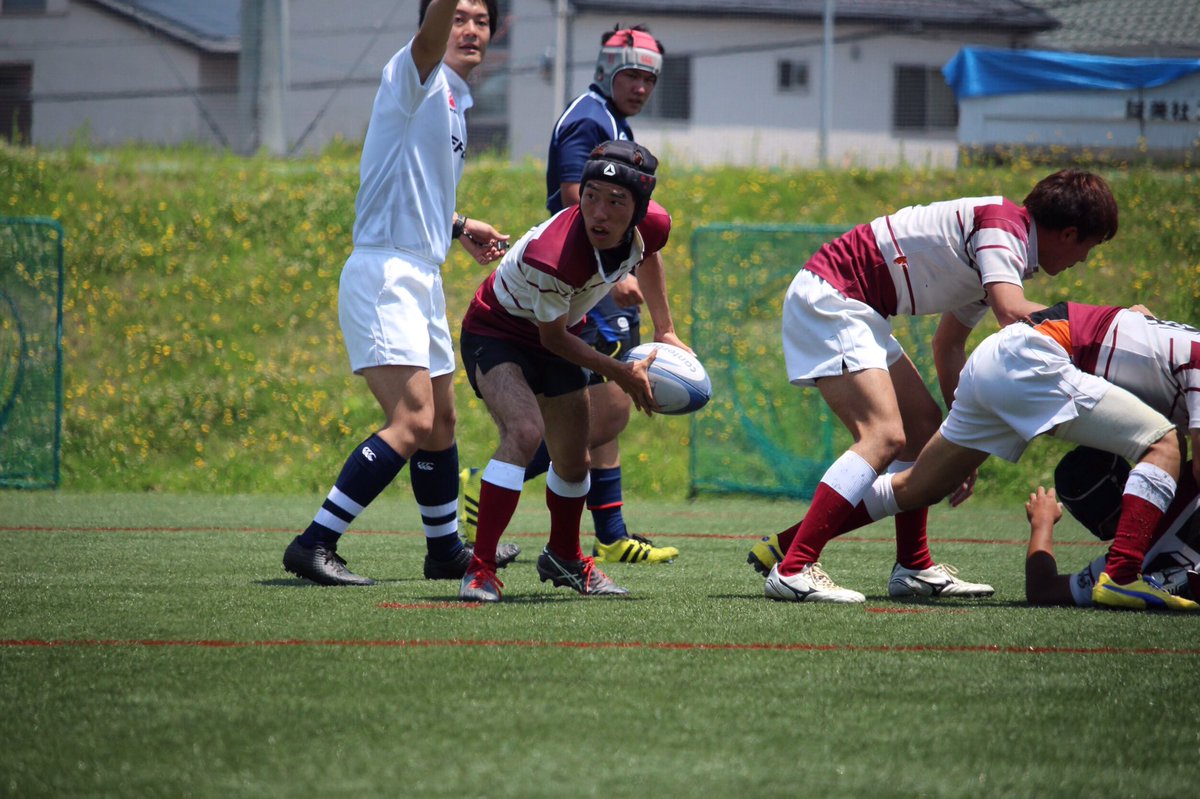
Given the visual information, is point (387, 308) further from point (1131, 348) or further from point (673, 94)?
point (673, 94)

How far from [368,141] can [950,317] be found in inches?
95.1

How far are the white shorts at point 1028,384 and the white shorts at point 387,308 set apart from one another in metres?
2.07

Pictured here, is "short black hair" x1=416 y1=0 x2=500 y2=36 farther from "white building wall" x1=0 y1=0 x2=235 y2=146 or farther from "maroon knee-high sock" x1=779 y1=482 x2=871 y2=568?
"white building wall" x1=0 y1=0 x2=235 y2=146

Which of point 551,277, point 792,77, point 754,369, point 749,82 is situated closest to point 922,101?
point 792,77

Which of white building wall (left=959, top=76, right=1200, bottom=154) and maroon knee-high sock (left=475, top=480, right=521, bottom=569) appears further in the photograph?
white building wall (left=959, top=76, right=1200, bottom=154)

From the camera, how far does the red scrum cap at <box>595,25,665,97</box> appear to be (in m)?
6.49

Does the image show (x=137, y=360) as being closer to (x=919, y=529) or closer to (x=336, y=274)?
(x=336, y=274)

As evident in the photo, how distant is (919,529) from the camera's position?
5.22 metres

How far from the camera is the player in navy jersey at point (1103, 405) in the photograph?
14.9 feet

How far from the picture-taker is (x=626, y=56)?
21.3 feet

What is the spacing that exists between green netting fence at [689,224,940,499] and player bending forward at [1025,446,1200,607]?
235 inches

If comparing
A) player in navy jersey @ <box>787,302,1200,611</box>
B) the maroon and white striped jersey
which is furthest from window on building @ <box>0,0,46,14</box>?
player in navy jersey @ <box>787,302,1200,611</box>

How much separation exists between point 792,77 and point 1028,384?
80.9ft

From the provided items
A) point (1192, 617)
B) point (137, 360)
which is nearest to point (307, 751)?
point (1192, 617)
